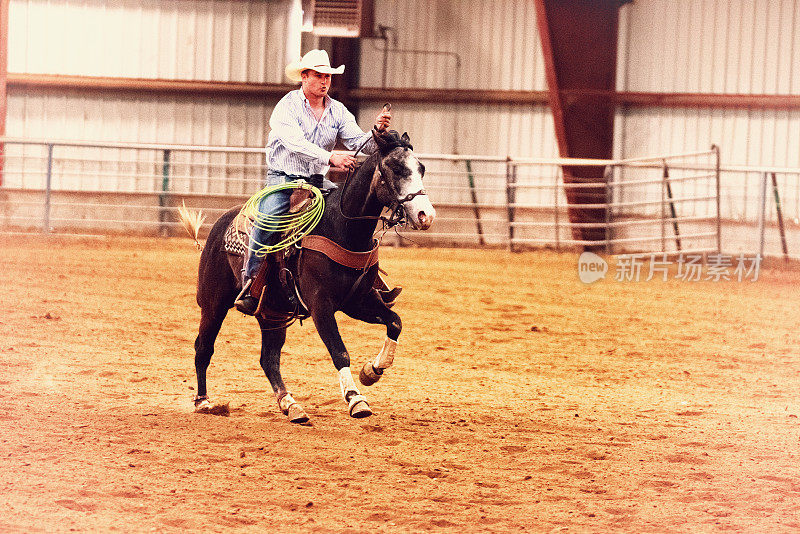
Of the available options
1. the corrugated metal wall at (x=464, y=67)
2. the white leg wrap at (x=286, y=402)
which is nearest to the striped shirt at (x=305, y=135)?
the white leg wrap at (x=286, y=402)

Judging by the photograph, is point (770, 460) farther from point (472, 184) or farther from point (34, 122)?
point (34, 122)

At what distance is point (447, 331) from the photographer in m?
8.88

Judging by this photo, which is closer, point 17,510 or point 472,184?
point 17,510

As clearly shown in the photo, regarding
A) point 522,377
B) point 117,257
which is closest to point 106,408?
point 522,377

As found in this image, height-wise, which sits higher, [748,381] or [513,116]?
[513,116]

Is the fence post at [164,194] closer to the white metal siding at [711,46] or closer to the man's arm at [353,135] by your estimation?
the white metal siding at [711,46]

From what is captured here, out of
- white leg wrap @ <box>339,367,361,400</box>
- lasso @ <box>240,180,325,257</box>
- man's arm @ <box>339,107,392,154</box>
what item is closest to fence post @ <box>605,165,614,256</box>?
man's arm @ <box>339,107,392,154</box>

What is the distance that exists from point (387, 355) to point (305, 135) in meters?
1.35

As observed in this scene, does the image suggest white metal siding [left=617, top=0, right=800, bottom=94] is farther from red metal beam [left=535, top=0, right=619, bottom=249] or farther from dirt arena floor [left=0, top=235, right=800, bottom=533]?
dirt arena floor [left=0, top=235, right=800, bottom=533]

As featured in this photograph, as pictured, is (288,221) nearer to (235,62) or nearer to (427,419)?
(427,419)

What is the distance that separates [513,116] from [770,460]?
13.4 m

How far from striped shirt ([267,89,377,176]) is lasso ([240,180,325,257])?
161 mm

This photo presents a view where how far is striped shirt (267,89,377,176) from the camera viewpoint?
5305mm

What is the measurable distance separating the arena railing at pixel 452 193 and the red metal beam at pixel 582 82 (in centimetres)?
12
